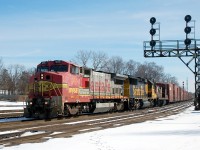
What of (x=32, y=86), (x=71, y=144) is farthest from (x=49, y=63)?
(x=71, y=144)

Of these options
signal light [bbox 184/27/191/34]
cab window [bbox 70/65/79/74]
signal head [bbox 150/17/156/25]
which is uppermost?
signal head [bbox 150/17/156/25]

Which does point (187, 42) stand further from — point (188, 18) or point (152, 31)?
point (152, 31)

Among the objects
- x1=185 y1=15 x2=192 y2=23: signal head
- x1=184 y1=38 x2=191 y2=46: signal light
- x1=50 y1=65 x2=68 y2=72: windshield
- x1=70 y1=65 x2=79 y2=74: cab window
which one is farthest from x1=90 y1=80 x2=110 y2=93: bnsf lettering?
x1=185 y1=15 x2=192 y2=23: signal head

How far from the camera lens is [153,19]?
30.3 m

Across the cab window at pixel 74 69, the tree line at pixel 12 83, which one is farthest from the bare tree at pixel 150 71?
the cab window at pixel 74 69

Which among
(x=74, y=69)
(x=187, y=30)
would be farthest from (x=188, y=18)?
(x=74, y=69)

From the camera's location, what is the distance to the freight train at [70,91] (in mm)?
21672

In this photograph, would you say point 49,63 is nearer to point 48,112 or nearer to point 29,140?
point 48,112

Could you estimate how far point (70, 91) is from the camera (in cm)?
2323

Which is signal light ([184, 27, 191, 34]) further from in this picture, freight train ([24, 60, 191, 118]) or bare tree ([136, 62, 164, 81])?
bare tree ([136, 62, 164, 81])

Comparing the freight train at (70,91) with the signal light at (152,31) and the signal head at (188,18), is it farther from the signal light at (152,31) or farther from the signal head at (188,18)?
the signal head at (188,18)

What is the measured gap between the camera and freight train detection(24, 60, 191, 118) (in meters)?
21.7

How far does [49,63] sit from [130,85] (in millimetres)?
14527

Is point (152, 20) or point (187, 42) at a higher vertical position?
point (152, 20)
